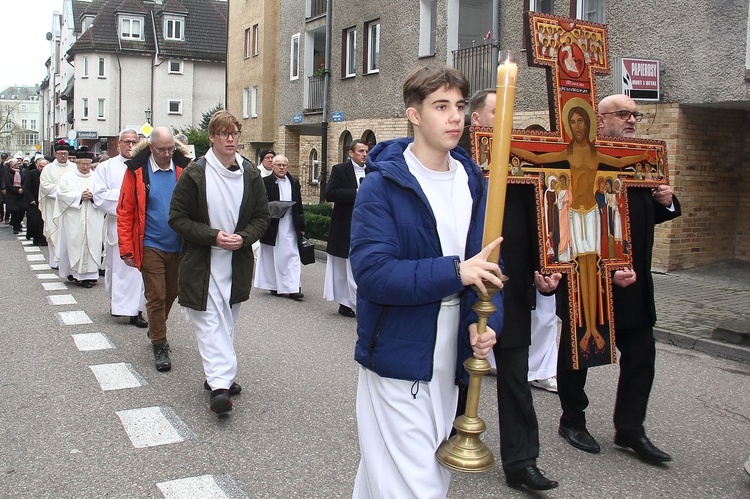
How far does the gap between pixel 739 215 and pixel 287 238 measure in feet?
25.2

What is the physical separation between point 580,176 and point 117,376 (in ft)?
12.9

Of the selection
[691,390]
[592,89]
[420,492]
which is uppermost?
[592,89]

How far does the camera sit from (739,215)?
564 inches

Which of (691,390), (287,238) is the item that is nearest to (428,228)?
(691,390)

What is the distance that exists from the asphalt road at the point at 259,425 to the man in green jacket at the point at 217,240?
47cm

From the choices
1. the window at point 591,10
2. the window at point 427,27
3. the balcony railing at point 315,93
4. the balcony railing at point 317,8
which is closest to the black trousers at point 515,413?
the window at point 591,10

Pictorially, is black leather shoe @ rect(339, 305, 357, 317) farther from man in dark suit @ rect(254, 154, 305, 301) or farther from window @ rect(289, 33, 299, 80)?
window @ rect(289, 33, 299, 80)

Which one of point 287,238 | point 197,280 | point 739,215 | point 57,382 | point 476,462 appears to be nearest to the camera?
point 476,462

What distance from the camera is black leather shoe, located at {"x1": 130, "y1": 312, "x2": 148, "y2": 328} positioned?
28.8 feet

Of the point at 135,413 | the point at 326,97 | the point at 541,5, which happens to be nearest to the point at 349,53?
the point at 326,97

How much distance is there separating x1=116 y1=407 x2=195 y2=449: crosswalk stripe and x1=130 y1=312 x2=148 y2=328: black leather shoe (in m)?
3.18

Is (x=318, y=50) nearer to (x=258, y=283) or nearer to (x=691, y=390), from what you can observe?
(x=258, y=283)

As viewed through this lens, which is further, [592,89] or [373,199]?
[592,89]

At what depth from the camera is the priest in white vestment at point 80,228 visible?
11.7 meters
